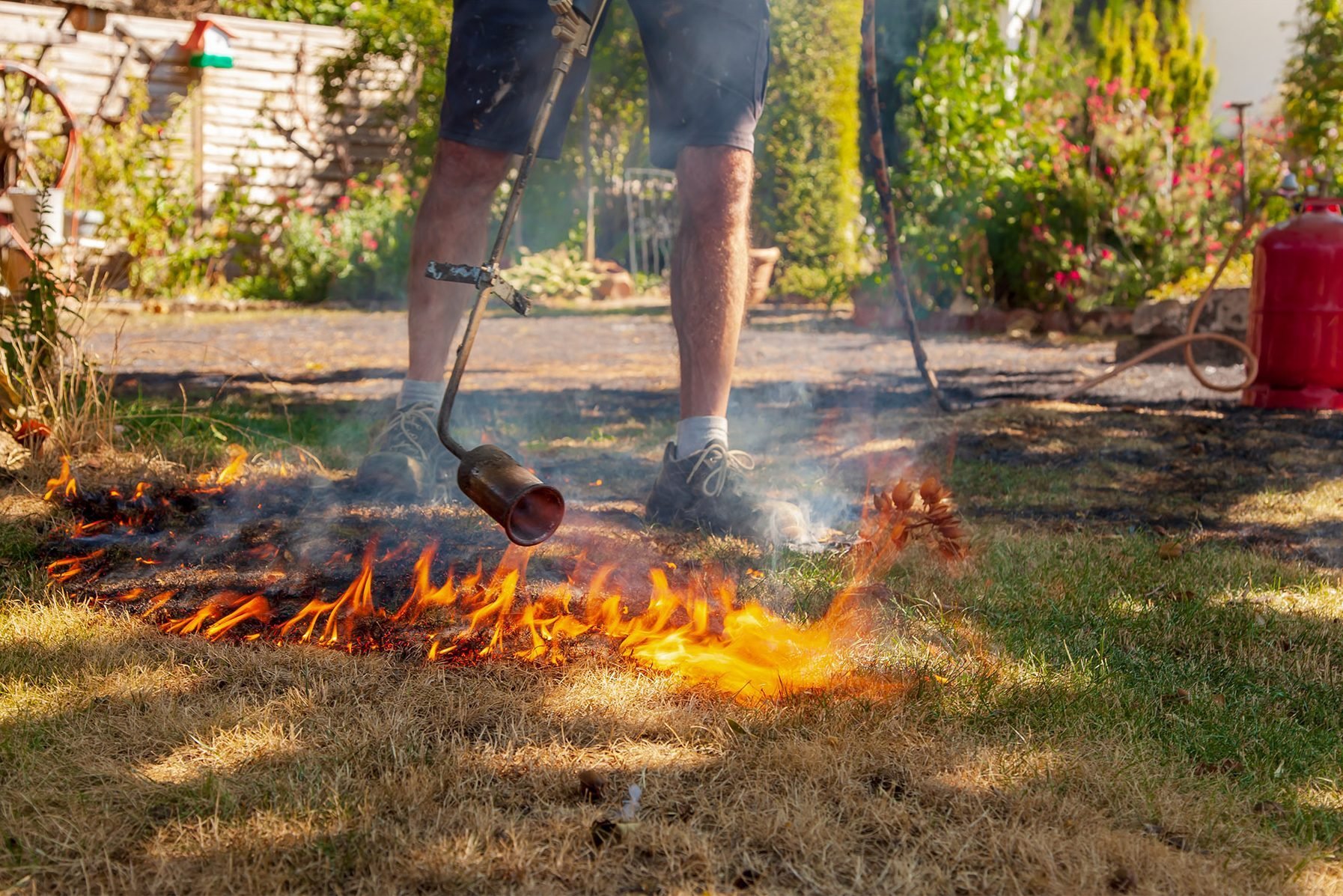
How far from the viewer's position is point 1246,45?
12797 millimetres

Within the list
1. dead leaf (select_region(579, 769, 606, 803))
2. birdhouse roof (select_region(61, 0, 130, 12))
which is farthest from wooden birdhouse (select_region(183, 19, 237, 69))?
dead leaf (select_region(579, 769, 606, 803))

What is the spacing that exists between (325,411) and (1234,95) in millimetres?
12376

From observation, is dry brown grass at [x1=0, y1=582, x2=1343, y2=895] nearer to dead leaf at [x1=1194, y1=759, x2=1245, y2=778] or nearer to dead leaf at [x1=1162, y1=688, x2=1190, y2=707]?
dead leaf at [x1=1194, y1=759, x2=1245, y2=778]

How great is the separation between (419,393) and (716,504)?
81 cm

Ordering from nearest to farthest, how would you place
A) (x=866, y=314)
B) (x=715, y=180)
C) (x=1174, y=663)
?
1. (x=1174, y=663)
2. (x=715, y=180)
3. (x=866, y=314)

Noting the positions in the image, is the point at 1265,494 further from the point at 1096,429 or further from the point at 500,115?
the point at 500,115

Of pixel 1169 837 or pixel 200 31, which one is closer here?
pixel 1169 837

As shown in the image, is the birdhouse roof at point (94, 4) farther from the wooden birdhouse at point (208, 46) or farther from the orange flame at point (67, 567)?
the orange flame at point (67, 567)

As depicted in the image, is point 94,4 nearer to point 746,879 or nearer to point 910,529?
point 910,529

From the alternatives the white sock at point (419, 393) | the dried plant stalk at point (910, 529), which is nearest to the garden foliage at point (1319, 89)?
the dried plant stalk at point (910, 529)

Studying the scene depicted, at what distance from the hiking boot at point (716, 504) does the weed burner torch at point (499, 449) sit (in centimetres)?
56

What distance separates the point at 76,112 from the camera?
9.16 metres

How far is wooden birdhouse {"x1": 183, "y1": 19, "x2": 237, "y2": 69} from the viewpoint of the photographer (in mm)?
9484

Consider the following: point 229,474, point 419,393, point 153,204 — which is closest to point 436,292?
point 419,393
